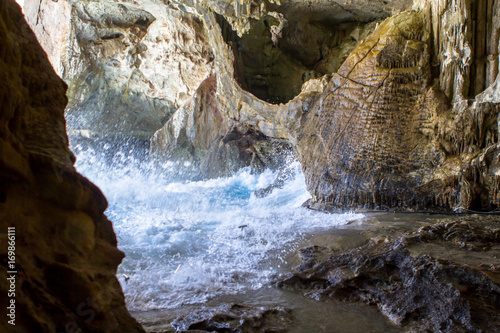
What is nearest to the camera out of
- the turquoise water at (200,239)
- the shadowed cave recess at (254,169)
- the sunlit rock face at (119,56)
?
the shadowed cave recess at (254,169)

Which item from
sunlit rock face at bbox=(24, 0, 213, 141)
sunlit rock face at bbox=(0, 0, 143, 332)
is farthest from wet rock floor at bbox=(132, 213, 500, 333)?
sunlit rock face at bbox=(24, 0, 213, 141)

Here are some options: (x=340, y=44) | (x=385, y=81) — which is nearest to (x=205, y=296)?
(x=385, y=81)

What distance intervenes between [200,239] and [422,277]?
8.83ft

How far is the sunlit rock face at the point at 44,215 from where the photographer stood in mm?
1130

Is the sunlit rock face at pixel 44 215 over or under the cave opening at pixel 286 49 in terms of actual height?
under

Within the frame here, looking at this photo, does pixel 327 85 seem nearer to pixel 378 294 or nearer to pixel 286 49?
pixel 286 49

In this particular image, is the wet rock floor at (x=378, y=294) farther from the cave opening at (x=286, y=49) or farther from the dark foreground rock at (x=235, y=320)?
the cave opening at (x=286, y=49)

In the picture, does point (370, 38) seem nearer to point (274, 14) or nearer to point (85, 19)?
point (274, 14)

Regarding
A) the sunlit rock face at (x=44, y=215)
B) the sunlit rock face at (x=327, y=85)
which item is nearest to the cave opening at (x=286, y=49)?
the sunlit rock face at (x=327, y=85)

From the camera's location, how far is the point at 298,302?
7.29 ft

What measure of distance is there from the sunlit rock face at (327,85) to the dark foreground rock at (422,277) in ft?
7.12

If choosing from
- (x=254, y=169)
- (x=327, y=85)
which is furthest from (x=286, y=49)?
(x=254, y=169)

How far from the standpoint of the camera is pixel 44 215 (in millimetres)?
1271

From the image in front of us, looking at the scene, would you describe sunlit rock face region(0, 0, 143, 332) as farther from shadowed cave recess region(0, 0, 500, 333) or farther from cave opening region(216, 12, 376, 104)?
cave opening region(216, 12, 376, 104)
